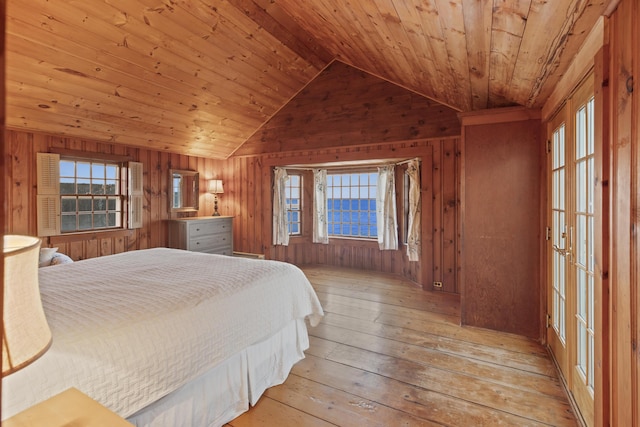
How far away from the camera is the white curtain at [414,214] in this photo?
449cm

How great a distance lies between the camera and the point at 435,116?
4156mm

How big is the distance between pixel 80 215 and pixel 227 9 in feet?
10.3

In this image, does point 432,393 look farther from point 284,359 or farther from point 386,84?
point 386,84

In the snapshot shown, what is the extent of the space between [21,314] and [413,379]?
Answer: 7.34 feet

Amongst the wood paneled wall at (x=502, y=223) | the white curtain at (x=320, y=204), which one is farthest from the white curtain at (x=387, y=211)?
the wood paneled wall at (x=502, y=223)

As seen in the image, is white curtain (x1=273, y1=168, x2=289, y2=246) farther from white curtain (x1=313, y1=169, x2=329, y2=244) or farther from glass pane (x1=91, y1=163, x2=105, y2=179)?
glass pane (x1=91, y1=163, x2=105, y2=179)

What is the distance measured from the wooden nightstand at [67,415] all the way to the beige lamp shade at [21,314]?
1.13 ft

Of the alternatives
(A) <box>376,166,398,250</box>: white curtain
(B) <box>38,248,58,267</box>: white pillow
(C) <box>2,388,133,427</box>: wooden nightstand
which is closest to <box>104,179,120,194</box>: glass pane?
(B) <box>38,248,58,267</box>: white pillow

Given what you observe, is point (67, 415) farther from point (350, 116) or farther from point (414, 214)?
point (350, 116)

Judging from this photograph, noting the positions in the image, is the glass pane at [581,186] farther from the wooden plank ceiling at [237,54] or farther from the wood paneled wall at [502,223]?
the wood paneled wall at [502,223]

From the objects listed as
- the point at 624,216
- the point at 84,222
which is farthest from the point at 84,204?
the point at 624,216

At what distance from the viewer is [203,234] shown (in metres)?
5.12

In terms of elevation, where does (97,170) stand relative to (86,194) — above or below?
above

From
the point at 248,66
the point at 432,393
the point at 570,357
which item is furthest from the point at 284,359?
the point at 248,66
